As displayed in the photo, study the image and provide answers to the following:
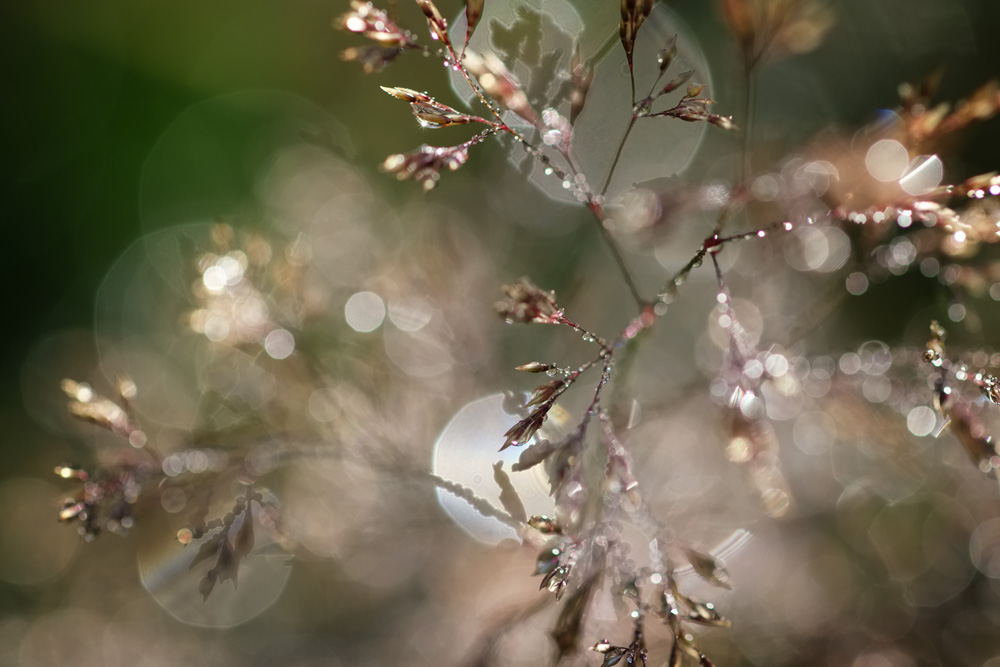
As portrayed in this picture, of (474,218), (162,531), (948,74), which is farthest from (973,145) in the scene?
(162,531)

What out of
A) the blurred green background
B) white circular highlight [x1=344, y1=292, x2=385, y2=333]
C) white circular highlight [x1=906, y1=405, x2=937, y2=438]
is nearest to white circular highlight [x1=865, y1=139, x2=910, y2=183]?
white circular highlight [x1=906, y1=405, x2=937, y2=438]

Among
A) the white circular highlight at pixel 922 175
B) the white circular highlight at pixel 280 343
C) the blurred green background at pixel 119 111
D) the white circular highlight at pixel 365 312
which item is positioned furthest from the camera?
the blurred green background at pixel 119 111

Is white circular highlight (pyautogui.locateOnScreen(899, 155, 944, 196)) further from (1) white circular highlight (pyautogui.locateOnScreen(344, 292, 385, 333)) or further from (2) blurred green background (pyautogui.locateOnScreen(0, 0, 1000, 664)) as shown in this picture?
(2) blurred green background (pyautogui.locateOnScreen(0, 0, 1000, 664))

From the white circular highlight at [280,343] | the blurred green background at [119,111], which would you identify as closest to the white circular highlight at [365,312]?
the white circular highlight at [280,343]

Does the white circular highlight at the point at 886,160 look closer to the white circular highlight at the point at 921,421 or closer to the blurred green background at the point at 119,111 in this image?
the white circular highlight at the point at 921,421

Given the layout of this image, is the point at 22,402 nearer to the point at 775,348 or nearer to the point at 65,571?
the point at 65,571

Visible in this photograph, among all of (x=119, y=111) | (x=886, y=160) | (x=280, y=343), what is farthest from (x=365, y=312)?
(x=119, y=111)

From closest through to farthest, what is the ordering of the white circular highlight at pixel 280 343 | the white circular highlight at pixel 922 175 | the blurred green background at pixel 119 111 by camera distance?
the white circular highlight at pixel 922 175, the white circular highlight at pixel 280 343, the blurred green background at pixel 119 111

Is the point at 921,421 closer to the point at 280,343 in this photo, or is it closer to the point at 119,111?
the point at 280,343

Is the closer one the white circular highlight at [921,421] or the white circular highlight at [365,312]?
the white circular highlight at [921,421]
